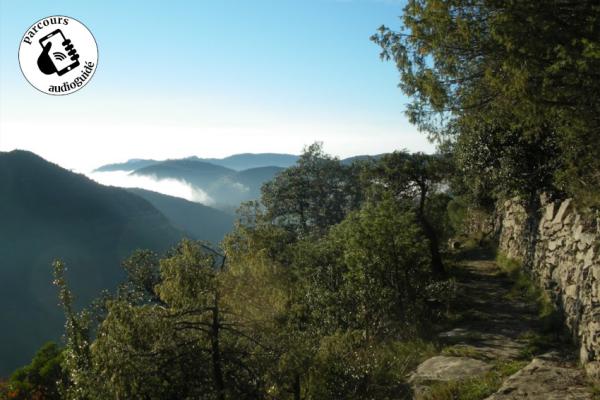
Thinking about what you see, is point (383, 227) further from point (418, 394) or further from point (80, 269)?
point (80, 269)

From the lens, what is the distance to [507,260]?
69.1 ft

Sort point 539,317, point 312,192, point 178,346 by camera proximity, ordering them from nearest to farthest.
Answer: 1. point 178,346
2. point 539,317
3. point 312,192

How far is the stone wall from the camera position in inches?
400

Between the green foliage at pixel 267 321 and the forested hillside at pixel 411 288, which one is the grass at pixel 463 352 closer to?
the forested hillside at pixel 411 288

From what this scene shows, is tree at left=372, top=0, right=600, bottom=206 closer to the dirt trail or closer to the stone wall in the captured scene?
the stone wall

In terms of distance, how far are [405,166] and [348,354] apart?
13.7 meters

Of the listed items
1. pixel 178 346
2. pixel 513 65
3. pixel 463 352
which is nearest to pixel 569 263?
pixel 463 352

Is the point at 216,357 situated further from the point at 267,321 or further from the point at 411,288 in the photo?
the point at 411,288

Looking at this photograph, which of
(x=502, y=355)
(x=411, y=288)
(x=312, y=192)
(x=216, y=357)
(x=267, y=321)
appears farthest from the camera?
(x=312, y=192)

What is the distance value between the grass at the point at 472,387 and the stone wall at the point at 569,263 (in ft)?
5.47

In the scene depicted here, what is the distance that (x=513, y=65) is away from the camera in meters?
8.35

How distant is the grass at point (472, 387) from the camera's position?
9.52 metres

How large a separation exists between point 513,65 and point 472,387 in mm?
6487

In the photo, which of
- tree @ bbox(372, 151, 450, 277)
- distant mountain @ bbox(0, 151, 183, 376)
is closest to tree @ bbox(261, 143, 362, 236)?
tree @ bbox(372, 151, 450, 277)
